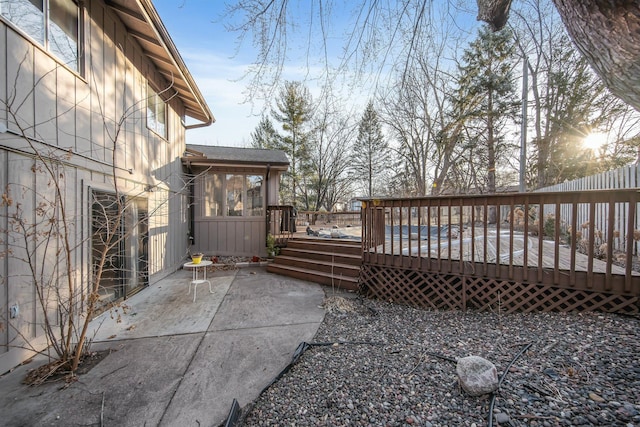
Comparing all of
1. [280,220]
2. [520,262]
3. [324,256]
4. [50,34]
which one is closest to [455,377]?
[520,262]

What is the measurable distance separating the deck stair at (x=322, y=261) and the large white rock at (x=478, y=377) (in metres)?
2.94

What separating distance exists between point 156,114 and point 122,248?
3.19 metres

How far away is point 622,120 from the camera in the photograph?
10.2 m

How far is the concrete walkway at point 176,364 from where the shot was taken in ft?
6.47

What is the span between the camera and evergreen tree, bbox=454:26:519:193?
40.6 ft

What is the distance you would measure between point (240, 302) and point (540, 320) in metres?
4.35

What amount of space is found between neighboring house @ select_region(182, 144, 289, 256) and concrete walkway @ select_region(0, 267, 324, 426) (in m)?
3.28

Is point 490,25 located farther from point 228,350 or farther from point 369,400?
point 228,350

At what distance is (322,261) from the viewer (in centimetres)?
605

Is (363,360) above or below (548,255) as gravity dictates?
below

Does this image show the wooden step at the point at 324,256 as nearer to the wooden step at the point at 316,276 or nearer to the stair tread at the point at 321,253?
the stair tread at the point at 321,253

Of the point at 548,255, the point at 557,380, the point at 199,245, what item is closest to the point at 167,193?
the point at 199,245

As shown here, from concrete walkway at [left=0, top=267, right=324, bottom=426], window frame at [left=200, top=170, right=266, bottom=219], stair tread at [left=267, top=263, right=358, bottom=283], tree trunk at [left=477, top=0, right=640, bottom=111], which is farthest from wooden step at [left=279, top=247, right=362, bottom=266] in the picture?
tree trunk at [left=477, top=0, right=640, bottom=111]

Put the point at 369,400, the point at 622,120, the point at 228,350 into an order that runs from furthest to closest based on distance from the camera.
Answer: the point at 622,120
the point at 228,350
the point at 369,400
